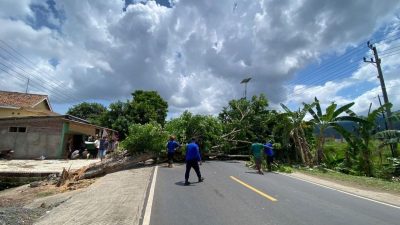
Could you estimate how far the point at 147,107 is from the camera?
165ft

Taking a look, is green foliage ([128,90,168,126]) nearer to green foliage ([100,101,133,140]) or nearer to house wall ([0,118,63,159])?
green foliage ([100,101,133,140])

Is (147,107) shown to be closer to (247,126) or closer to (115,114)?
(115,114)

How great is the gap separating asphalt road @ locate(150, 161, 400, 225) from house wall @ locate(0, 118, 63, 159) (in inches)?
700

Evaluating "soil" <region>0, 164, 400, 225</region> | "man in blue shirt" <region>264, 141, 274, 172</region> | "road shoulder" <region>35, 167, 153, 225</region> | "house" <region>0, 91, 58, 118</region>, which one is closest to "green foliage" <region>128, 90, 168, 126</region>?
"house" <region>0, 91, 58, 118</region>

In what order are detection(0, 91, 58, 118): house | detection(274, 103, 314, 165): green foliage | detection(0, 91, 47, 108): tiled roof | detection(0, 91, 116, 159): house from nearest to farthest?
detection(274, 103, 314, 165): green foliage → detection(0, 91, 116, 159): house → detection(0, 91, 58, 118): house → detection(0, 91, 47, 108): tiled roof

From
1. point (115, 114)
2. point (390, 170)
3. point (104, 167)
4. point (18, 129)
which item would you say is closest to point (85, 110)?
point (115, 114)

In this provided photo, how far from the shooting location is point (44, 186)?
16.2 metres

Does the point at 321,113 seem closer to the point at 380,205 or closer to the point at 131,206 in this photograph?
the point at 380,205

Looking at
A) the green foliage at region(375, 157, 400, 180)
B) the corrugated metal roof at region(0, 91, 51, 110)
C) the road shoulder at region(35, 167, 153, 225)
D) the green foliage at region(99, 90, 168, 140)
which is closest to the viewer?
the road shoulder at region(35, 167, 153, 225)

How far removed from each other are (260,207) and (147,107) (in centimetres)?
4268

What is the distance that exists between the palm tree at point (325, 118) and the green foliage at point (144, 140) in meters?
11.4

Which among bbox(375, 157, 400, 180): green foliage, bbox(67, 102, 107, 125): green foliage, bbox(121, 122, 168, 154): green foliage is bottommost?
bbox(375, 157, 400, 180): green foliage

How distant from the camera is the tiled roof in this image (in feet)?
123

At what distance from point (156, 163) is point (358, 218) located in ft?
50.8
